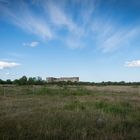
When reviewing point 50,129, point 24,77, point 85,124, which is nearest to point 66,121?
point 85,124

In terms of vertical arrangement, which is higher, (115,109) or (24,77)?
(24,77)

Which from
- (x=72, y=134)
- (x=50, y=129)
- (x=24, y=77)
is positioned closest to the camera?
(x=72, y=134)

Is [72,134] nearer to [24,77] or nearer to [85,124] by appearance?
[85,124]

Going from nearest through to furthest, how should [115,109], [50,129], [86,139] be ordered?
1. [86,139]
2. [50,129]
3. [115,109]

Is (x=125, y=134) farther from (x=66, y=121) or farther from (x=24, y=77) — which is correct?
(x=24, y=77)

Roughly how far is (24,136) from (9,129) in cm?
74

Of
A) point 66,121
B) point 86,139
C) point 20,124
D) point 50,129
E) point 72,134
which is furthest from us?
point 66,121

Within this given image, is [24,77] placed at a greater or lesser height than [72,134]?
greater

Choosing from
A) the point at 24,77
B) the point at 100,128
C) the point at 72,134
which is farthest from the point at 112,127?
the point at 24,77

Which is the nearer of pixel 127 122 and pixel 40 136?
pixel 40 136

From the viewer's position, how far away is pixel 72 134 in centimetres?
621

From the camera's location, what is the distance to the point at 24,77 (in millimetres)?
92562

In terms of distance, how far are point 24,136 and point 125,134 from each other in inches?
107

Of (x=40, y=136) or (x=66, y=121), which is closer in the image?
(x=40, y=136)
